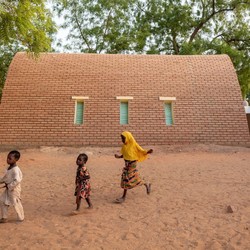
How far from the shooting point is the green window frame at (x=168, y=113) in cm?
1128

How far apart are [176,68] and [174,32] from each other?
1059 centimetres

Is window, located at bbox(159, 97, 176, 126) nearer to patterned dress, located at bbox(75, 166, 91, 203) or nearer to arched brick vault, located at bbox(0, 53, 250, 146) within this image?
arched brick vault, located at bbox(0, 53, 250, 146)

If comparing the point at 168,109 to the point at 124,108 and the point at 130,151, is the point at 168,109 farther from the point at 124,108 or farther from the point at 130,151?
the point at 130,151

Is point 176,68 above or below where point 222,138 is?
above

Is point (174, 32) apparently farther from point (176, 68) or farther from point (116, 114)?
point (116, 114)

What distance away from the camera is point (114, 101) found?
446 inches

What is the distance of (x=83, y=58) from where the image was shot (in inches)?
491

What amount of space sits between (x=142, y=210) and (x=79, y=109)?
751cm

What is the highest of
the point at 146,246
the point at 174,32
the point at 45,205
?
the point at 174,32

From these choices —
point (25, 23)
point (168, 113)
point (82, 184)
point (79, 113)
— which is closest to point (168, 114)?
point (168, 113)

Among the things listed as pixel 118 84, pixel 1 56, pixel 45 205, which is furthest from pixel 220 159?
pixel 1 56

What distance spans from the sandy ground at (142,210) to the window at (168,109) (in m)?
3.12

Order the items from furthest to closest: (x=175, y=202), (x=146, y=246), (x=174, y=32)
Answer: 1. (x=174, y=32)
2. (x=175, y=202)
3. (x=146, y=246)

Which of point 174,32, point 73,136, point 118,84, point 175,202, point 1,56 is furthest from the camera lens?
point 174,32
